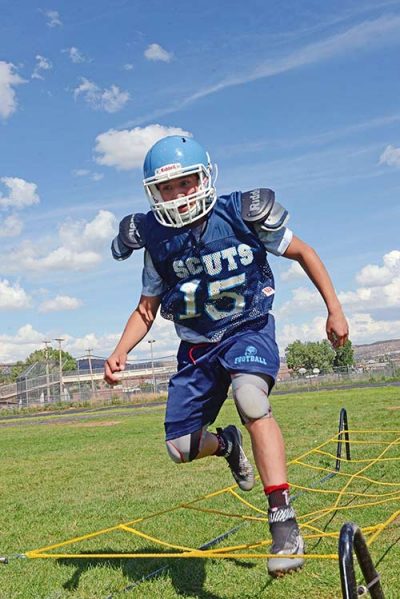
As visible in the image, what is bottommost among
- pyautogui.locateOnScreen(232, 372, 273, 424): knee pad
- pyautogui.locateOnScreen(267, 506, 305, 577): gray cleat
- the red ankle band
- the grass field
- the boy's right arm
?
the grass field

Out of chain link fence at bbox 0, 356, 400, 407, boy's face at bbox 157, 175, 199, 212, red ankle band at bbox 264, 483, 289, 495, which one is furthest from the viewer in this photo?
chain link fence at bbox 0, 356, 400, 407

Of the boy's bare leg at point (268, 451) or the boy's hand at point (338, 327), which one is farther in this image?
the boy's hand at point (338, 327)

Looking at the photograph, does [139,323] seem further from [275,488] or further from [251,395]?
[275,488]

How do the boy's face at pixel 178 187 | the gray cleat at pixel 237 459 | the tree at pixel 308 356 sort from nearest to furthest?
1. the boy's face at pixel 178 187
2. the gray cleat at pixel 237 459
3. the tree at pixel 308 356

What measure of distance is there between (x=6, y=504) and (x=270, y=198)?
4794 millimetres

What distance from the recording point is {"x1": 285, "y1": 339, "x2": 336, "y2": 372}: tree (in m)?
112

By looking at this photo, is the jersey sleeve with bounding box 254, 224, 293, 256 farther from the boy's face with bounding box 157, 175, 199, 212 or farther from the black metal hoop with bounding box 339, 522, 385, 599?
A: the black metal hoop with bounding box 339, 522, 385, 599

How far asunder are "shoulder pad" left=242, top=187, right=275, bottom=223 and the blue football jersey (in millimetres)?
64

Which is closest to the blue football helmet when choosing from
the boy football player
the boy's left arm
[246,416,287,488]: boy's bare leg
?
the boy football player

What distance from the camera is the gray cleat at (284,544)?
117 inches

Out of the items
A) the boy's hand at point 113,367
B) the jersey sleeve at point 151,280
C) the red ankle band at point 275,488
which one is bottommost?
the red ankle band at point 275,488

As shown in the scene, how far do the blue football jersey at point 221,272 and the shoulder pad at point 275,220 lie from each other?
4.5 inches

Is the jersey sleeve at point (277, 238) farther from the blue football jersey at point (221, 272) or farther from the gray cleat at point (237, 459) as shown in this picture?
the gray cleat at point (237, 459)

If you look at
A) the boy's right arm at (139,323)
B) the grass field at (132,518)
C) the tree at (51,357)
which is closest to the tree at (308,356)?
the tree at (51,357)
